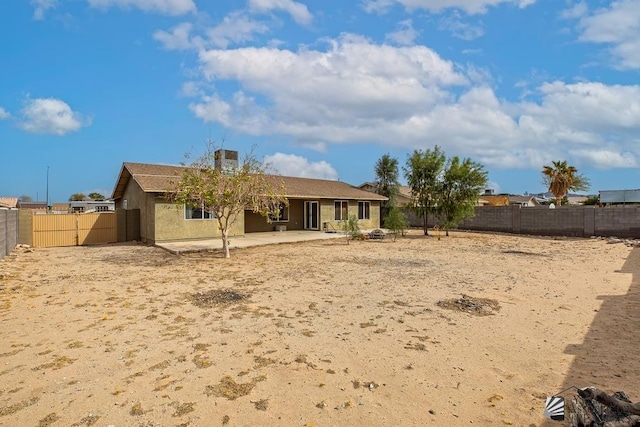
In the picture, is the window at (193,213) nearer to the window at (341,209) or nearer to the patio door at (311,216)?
the patio door at (311,216)

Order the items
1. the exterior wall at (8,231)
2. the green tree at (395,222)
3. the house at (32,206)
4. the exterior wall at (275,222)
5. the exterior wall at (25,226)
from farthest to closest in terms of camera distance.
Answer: the house at (32,206), the exterior wall at (275,222), the green tree at (395,222), the exterior wall at (25,226), the exterior wall at (8,231)

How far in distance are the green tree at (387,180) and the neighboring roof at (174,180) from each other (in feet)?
10.8

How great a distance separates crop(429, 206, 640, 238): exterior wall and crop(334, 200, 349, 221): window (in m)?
9.06

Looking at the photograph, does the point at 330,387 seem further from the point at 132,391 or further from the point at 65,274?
the point at 65,274

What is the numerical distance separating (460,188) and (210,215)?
1400 centimetres

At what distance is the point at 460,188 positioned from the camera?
2123 centimetres

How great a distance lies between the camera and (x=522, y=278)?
367 inches

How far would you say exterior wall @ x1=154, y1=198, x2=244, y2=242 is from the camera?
1677 centimetres

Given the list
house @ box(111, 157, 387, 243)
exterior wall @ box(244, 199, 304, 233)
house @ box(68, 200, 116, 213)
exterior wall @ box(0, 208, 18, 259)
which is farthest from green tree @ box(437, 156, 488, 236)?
house @ box(68, 200, 116, 213)

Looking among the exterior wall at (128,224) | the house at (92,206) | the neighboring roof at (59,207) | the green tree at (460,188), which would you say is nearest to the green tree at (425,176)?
the green tree at (460,188)

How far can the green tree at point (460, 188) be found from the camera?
20.9m

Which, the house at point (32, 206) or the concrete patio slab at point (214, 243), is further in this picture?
the house at point (32, 206)

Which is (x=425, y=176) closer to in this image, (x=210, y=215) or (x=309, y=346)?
(x=210, y=215)

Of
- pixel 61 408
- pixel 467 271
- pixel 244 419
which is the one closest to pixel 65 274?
pixel 61 408
